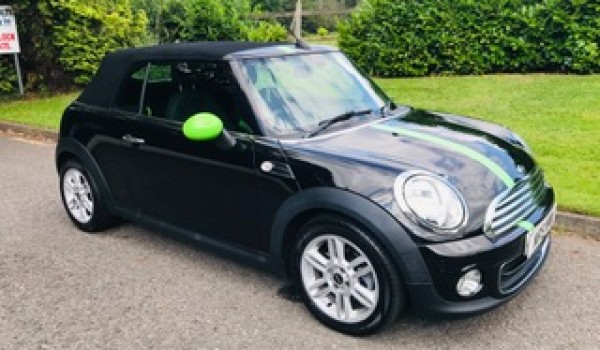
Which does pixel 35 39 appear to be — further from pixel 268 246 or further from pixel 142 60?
pixel 268 246

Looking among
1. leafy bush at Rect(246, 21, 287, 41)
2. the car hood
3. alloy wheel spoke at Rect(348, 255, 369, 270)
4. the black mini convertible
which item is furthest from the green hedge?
alloy wheel spoke at Rect(348, 255, 369, 270)

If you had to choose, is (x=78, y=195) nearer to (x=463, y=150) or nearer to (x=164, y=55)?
(x=164, y=55)

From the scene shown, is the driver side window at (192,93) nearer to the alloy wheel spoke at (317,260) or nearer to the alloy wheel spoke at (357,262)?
the alloy wheel spoke at (317,260)

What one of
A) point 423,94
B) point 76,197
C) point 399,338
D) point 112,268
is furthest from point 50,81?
point 399,338

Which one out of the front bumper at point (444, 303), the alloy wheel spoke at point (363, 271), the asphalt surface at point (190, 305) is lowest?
the asphalt surface at point (190, 305)

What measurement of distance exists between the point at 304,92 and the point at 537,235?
1.64 meters

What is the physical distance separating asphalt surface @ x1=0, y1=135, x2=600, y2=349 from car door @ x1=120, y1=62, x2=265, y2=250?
359mm

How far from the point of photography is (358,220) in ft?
10.0

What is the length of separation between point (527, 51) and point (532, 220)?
26.5 ft

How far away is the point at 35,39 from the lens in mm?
12414

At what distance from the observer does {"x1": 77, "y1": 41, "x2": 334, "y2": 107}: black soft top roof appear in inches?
155

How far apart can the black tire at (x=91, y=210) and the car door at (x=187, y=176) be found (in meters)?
0.52

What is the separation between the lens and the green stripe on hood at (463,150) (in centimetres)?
332

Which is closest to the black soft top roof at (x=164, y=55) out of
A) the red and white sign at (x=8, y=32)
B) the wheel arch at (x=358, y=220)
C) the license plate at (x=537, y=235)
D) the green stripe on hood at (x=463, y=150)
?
the green stripe on hood at (x=463, y=150)
